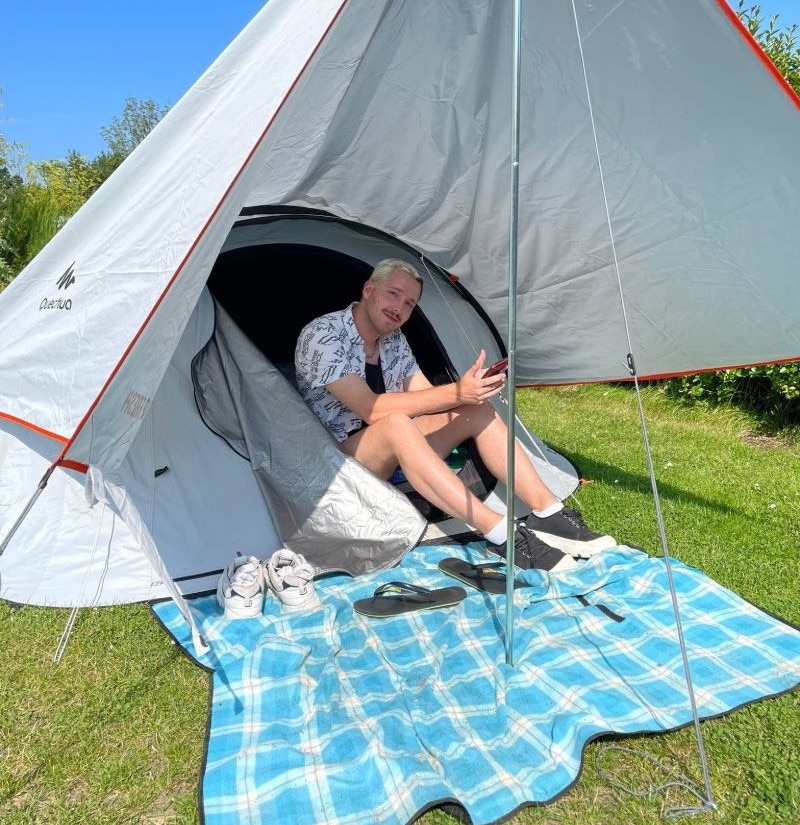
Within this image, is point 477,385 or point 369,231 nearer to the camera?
point 477,385

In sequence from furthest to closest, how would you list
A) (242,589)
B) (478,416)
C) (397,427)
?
1. (478,416)
2. (397,427)
3. (242,589)

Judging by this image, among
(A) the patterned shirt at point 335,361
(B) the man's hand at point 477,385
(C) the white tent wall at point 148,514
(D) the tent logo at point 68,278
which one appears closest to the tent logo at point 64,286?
(D) the tent logo at point 68,278

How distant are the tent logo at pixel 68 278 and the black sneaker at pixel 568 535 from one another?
1617 mm

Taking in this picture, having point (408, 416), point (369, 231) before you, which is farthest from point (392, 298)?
point (369, 231)

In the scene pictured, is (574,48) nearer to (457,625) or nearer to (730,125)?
(730,125)

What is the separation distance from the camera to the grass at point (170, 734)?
4.71ft

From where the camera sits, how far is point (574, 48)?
2.01 m

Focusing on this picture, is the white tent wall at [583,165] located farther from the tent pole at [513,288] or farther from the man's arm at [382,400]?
the man's arm at [382,400]

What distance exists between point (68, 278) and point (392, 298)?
1061 millimetres

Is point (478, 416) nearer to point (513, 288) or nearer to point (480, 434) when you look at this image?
point (480, 434)

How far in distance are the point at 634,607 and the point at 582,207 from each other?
1381 mm

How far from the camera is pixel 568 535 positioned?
96.5 inches

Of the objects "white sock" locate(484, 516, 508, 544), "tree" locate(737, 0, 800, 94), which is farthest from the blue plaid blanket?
"tree" locate(737, 0, 800, 94)

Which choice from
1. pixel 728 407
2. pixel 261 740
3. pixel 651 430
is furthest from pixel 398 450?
pixel 728 407
